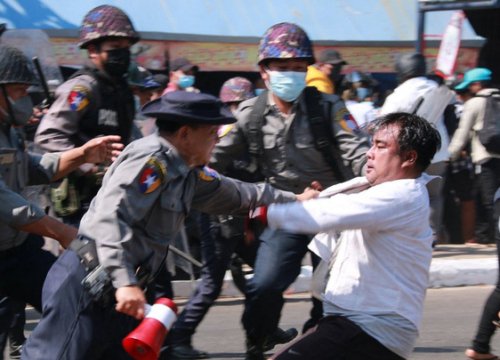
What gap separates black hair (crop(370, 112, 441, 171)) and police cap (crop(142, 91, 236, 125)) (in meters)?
0.62

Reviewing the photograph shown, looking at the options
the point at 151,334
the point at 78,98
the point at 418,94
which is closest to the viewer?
the point at 151,334

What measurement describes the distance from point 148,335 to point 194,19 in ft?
32.5

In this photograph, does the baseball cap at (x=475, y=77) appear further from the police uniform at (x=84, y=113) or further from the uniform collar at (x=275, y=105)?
the police uniform at (x=84, y=113)

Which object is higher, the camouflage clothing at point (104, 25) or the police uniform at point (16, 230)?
the camouflage clothing at point (104, 25)

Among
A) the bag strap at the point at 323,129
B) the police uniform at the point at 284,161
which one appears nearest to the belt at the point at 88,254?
the police uniform at the point at 284,161

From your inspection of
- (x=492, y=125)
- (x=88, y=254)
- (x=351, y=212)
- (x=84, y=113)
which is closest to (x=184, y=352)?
(x=84, y=113)

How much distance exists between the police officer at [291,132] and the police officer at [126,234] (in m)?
1.40

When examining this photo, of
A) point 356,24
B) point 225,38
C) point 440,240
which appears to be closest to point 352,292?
point 440,240

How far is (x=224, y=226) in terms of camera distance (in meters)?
6.12

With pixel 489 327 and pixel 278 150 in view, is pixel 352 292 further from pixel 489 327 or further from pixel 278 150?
pixel 489 327

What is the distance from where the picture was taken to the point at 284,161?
555cm

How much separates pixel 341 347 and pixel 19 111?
2.29 metres

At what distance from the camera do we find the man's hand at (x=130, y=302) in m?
3.64

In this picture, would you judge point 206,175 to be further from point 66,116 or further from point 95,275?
point 66,116
